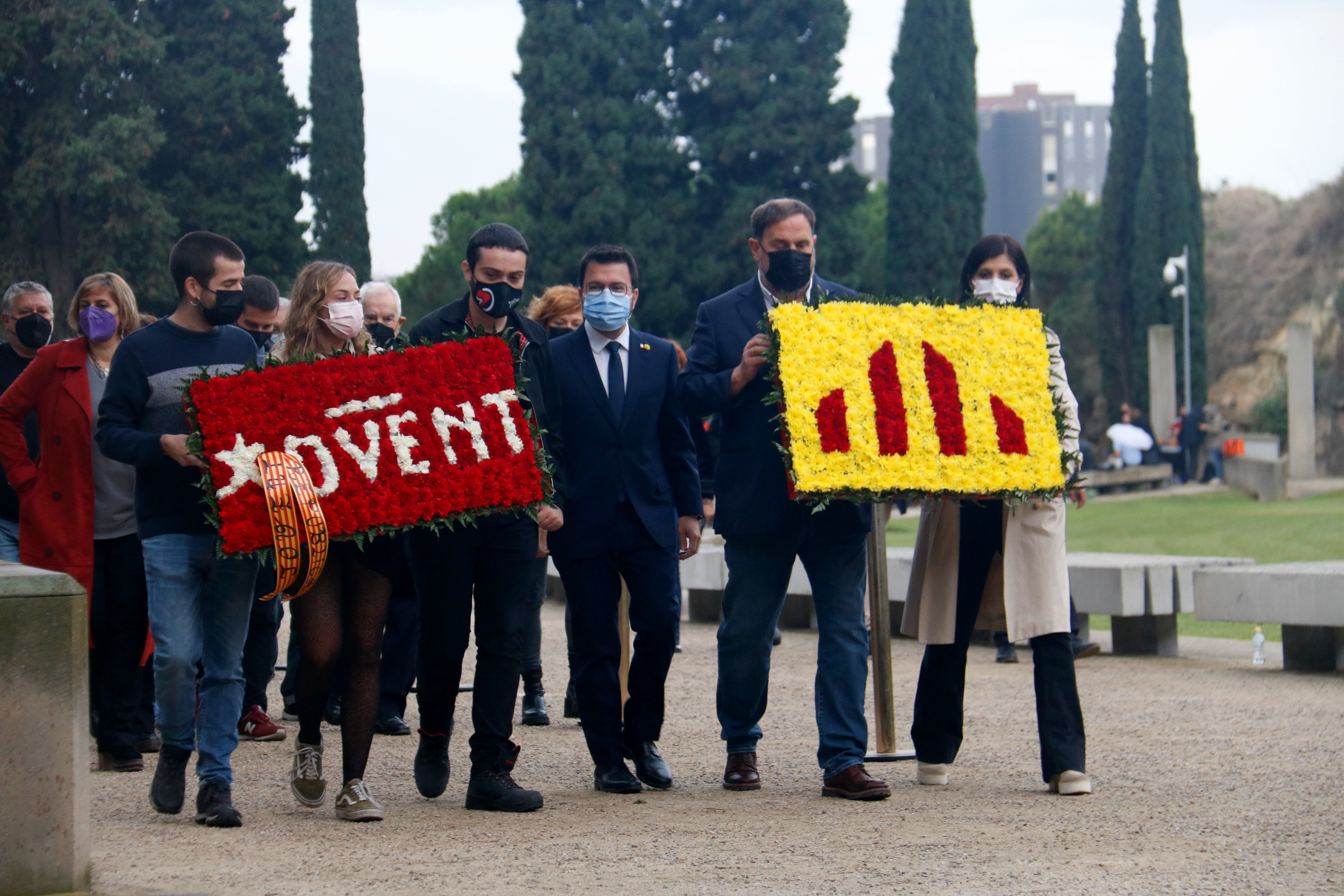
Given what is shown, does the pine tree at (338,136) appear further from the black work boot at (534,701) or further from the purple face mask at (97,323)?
Result: the purple face mask at (97,323)

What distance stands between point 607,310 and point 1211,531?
56.3 feet

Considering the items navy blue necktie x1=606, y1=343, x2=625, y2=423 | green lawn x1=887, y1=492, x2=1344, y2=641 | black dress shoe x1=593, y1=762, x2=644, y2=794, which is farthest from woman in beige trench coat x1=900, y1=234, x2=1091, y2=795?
green lawn x1=887, y1=492, x2=1344, y2=641

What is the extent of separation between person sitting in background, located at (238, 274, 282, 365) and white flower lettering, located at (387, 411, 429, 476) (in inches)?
81.0

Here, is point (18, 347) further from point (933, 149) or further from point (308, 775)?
point (933, 149)

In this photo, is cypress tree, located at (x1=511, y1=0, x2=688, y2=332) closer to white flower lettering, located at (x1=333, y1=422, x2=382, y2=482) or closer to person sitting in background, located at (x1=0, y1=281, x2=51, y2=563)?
person sitting in background, located at (x1=0, y1=281, x2=51, y2=563)

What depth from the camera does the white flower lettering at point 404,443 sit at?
541 cm

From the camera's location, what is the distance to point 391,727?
7.47 meters

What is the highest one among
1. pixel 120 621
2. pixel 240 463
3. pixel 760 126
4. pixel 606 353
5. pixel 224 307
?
pixel 760 126

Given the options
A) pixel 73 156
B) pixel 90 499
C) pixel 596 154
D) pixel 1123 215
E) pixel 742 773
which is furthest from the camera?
pixel 1123 215

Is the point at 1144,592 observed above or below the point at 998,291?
below

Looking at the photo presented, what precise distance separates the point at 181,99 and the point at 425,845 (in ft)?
108

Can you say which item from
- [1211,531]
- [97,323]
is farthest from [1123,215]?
[97,323]

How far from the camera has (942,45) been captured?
148ft

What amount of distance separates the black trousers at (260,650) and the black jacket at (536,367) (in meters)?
1.96
